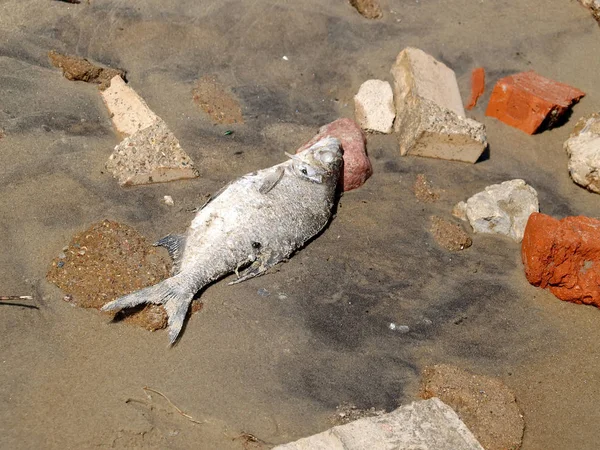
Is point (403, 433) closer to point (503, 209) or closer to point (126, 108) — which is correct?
point (503, 209)

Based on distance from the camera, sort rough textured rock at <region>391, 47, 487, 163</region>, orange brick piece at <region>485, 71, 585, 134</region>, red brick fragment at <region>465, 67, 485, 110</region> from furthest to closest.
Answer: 1. red brick fragment at <region>465, 67, 485, 110</region>
2. orange brick piece at <region>485, 71, 585, 134</region>
3. rough textured rock at <region>391, 47, 487, 163</region>

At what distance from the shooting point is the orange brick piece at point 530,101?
7.49 metres

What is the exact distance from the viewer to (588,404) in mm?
5070

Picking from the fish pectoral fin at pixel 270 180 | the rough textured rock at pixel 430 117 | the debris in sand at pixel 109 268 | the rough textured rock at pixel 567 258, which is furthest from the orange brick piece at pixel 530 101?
the debris in sand at pixel 109 268

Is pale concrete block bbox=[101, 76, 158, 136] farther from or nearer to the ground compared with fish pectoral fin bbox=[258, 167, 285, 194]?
nearer to the ground

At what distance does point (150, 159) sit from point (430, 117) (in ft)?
9.69

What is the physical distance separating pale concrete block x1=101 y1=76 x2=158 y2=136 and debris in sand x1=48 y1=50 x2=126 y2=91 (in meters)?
0.14

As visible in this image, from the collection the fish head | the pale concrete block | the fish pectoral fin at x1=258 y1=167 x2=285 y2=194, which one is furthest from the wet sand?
the fish pectoral fin at x1=258 y1=167 x2=285 y2=194

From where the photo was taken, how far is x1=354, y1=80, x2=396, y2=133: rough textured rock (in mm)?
7234

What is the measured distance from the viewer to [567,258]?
5773 millimetres

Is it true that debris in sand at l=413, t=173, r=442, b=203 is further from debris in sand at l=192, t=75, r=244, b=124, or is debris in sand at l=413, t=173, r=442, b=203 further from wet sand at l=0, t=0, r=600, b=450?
debris in sand at l=192, t=75, r=244, b=124

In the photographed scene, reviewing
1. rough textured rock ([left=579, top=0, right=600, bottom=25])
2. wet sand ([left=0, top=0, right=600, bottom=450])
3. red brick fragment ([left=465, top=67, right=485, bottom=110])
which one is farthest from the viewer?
rough textured rock ([left=579, top=0, right=600, bottom=25])

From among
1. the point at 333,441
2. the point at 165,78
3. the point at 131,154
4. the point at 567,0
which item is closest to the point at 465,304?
the point at 333,441

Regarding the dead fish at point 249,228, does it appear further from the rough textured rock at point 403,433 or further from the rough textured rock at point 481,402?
the rough textured rock at point 481,402
